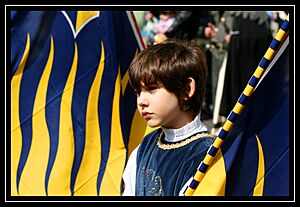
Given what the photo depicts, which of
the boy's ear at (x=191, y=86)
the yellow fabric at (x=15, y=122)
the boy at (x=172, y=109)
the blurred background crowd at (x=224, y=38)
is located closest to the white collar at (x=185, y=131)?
the boy at (x=172, y=109)

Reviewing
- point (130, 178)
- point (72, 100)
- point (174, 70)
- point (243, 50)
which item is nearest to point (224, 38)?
point (243, 50)

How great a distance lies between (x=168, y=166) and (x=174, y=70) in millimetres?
367

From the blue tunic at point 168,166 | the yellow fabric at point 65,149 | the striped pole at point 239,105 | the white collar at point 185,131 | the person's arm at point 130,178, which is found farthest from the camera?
the yellow fabric at point 65,149

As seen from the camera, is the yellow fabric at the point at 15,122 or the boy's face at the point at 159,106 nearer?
the boy's face at the point at 159,106

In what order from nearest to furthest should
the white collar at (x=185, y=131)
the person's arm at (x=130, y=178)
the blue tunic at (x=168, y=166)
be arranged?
1. the blue tunic at (x=168, y=166)
2. the white collar at (x=185, y=131)
3. the person's arm at (x=130, y=178)

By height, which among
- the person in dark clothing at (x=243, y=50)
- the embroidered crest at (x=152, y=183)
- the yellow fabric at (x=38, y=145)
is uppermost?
the person in dark clothing at (x=243, y=50)

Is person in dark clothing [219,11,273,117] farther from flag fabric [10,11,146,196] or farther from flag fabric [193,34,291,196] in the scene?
flag fabric [193,34,291,196]

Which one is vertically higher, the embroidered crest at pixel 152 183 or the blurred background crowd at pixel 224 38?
the blurred background crowd at pixel 224 38

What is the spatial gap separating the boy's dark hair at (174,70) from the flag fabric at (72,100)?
3.12ft

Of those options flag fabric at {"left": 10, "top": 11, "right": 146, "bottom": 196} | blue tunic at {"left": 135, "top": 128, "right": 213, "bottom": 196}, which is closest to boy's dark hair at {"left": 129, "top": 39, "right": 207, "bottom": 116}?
blue tunic at {"left": 135, "top": 128, "right": 213, "bottom": 196}

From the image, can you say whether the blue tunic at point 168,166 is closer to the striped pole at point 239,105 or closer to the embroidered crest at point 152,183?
the embroidered crest at point 152,183

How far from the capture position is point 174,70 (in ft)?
9.02

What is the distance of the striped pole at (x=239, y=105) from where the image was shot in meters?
2.35

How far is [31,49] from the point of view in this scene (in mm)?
3768
